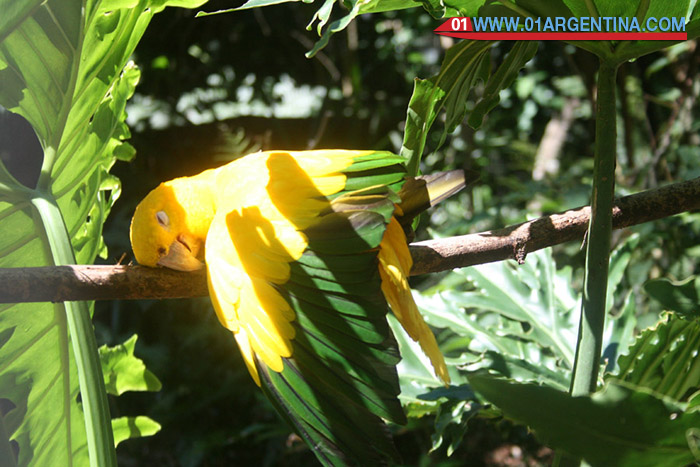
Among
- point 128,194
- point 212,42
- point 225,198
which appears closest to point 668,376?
point 225,198

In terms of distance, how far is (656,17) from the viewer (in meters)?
0.42

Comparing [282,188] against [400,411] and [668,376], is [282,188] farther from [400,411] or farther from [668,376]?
[668,376]

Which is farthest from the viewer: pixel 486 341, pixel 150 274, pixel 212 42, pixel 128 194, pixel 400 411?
pixel 212 42

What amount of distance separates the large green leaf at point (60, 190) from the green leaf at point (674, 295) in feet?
1.64

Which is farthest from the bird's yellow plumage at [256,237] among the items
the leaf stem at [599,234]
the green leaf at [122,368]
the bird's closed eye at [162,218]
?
the green leaf at [122,368]

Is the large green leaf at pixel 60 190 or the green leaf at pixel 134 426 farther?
the green leaf at pixel 134 426

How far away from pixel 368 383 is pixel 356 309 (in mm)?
47

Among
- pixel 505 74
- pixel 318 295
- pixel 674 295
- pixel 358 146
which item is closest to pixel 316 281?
pixel 318 295

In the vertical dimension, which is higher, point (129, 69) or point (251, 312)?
point (129, 69)

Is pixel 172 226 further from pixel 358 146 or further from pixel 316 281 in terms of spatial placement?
pixel 358 146

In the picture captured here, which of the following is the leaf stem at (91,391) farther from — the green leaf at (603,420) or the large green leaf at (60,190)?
the green leaf at (603,420)

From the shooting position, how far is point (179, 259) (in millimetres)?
489

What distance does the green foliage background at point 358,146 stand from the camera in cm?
50

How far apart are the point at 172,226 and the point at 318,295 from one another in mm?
169
